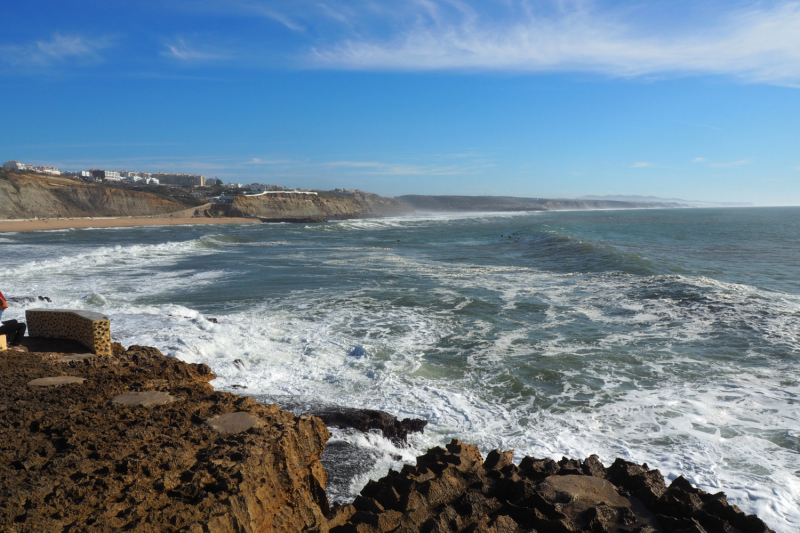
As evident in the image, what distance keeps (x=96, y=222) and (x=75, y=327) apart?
2477 inches

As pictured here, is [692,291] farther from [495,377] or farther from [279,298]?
[279,298]

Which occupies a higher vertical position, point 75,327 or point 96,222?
point 75,327

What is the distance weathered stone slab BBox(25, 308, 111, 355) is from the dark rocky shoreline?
279 cm

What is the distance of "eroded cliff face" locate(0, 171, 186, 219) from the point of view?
6444cm

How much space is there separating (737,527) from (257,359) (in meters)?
6.75

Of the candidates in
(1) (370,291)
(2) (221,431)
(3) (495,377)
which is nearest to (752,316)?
(3) (495,377)

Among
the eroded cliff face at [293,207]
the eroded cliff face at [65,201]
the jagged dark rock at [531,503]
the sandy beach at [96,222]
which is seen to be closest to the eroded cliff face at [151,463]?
the jagged dark rock at [531,503]

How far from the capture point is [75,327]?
776 centimetres

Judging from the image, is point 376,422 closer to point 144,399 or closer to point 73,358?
point 144,399

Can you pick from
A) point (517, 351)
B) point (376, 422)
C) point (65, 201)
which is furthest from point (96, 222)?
point (376, 422)

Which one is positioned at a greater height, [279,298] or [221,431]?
[221,431]

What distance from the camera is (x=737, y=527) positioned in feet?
11.0

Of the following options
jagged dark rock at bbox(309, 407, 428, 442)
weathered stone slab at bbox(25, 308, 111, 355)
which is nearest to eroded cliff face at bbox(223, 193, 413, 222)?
weathered stone slab at bbox(25, 308, 111, 355)

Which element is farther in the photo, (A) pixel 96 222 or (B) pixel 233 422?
(A) pixel 96 222
